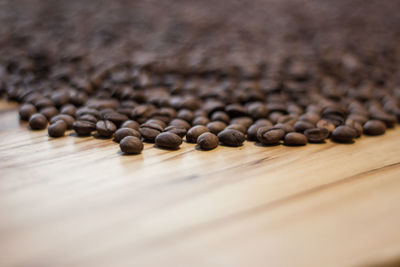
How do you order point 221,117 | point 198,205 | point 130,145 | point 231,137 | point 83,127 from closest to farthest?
point 198,205 → point 130,145 → point 231,137 → point 83,127 → point 221,117

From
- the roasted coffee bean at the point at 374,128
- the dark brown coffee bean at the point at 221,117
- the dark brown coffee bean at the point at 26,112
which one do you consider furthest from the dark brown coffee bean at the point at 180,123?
the roasted coffee bean at the point at 374,128

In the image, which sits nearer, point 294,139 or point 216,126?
point 294,139

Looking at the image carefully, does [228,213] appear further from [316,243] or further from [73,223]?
[73,223]

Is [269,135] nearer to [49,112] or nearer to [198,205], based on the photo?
[198,205]

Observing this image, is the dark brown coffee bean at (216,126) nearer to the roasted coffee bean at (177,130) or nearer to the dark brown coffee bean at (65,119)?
the roasted coffee bean at (177,130)

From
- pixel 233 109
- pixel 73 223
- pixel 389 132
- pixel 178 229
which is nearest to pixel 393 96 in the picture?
pixel 389 132

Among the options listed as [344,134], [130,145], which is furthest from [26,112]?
[344,134]
